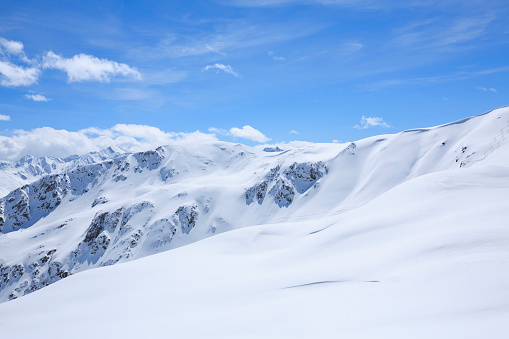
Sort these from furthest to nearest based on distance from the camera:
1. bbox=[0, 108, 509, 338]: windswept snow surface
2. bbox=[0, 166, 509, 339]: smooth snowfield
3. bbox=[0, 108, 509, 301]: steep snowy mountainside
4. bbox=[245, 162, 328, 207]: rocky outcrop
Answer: bbox=[245, 162, 328, 207]: rocky outcrop → bbox=[0, 108, 509, 301]: steep snowy mountainside → bbox=[0, 108, 509, 338]: windswept snow surface → bbox=[0, 166, 509, 339]: smooth snowfield

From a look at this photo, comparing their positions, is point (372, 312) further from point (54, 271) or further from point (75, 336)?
point (54, 271)

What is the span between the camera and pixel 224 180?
556 ft

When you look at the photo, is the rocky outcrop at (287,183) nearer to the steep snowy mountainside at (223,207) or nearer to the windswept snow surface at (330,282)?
the steep snowy mountainside at (223,207)

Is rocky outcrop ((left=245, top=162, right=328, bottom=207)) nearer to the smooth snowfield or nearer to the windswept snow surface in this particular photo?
the windswept snow surface

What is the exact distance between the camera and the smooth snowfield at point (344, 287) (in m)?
8.09

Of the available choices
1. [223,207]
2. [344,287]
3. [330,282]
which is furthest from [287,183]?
[344,287]

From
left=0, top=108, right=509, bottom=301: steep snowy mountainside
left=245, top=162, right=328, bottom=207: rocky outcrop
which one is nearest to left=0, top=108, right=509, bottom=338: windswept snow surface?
left=0, top=108, right=509, bottom=301: steep snowy mountainside

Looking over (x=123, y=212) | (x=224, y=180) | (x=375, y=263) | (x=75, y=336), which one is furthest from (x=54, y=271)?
(x=375, y=263)

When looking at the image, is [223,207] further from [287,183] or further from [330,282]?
[330,282]

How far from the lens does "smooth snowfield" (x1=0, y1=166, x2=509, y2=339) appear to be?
8086 mm

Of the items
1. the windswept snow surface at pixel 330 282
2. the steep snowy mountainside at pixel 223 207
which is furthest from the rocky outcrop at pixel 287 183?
the windswept snow surface at pixel 330 282

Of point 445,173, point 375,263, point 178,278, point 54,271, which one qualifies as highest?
point 445,173

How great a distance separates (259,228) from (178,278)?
41.3 feet

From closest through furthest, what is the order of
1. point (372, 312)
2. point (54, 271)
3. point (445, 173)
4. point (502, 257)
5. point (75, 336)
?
point (372, 312), point (502, 257), point (75, 336), point (445, 173), point (54, 271)
